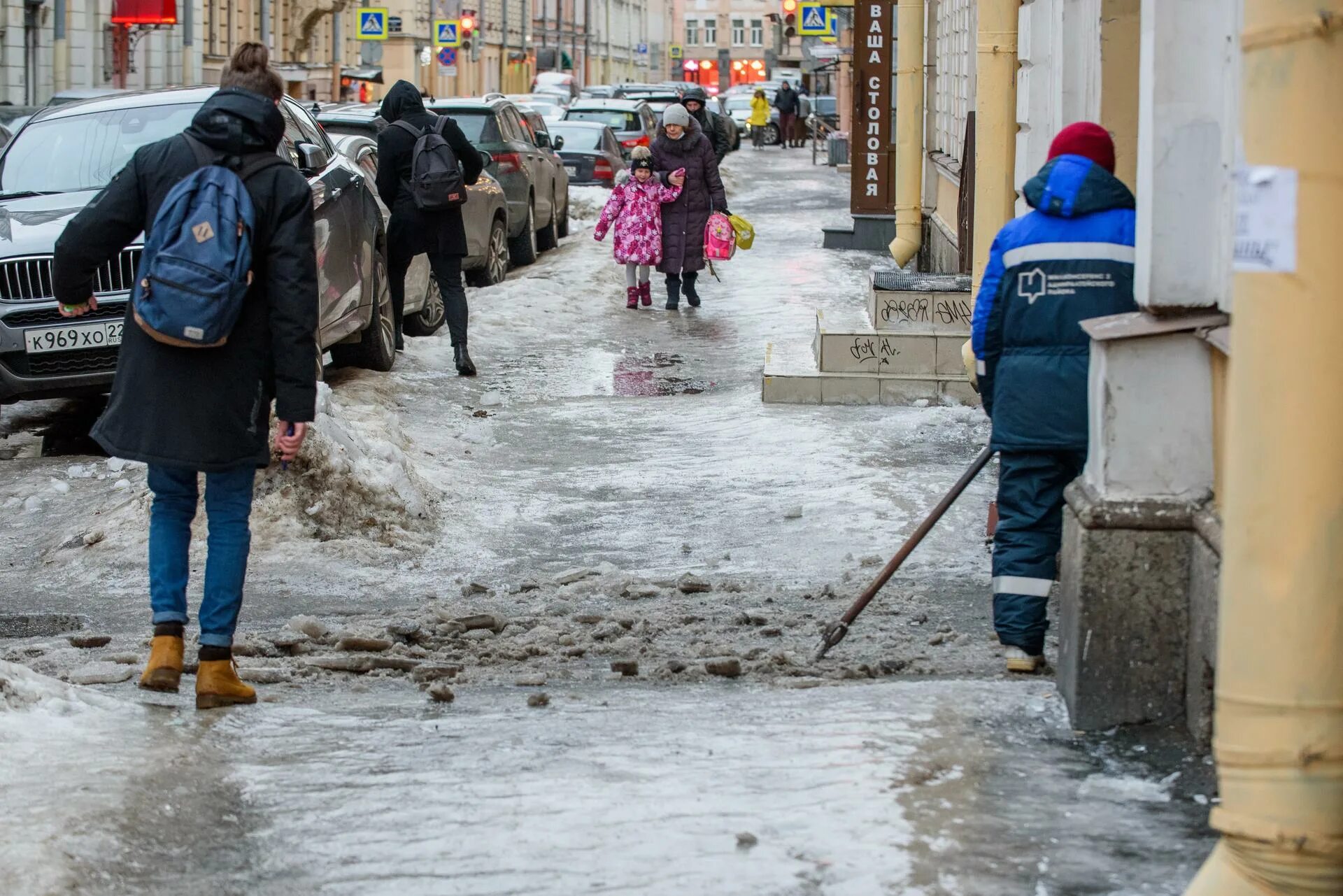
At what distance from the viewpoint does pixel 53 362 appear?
984 cm

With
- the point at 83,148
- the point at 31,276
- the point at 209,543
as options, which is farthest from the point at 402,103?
the point at 209,543

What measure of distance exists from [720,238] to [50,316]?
720 centimetres

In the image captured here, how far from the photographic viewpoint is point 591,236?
22.8 metres

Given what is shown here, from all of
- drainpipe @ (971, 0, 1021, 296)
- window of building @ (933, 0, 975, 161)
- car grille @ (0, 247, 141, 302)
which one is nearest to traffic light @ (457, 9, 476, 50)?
window of building @ (933, 0, 975, 161)

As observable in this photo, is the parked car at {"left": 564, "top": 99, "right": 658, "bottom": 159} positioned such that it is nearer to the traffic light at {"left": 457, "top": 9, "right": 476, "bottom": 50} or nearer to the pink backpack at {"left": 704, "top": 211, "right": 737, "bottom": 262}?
the traffic light at {"left": 457, "top": 9, "right": 476, "bottom": 50}

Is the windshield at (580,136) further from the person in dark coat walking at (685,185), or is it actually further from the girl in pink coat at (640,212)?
the girl in pink coat at (640,212)

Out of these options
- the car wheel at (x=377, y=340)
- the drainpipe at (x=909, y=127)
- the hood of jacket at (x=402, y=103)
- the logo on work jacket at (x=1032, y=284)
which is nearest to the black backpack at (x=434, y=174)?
the hood of jacket at (x=402, y=103)

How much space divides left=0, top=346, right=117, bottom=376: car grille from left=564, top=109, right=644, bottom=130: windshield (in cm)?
2421

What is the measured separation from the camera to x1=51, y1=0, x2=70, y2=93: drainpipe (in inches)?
1506

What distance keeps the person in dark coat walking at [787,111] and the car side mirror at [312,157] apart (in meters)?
45.5

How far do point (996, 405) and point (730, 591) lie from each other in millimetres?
1870

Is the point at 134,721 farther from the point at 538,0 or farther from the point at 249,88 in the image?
the point at 538,0

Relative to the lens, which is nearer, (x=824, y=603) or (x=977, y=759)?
(x=977, y=759)

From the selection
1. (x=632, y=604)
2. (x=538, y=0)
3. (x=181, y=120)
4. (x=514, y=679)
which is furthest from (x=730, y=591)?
(x=538, y=0)
